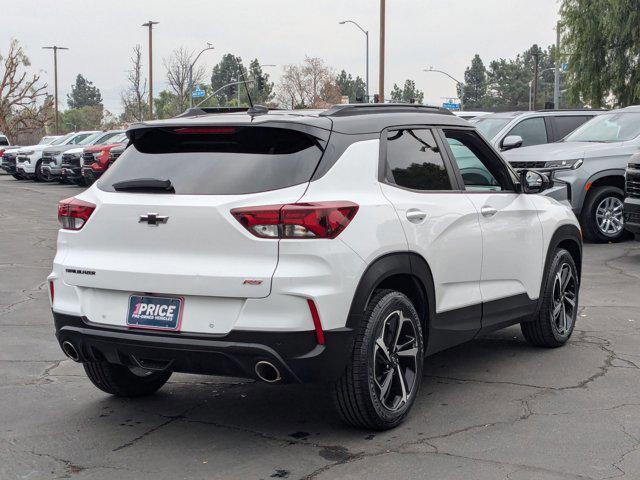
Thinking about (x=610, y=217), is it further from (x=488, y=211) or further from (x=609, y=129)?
(x=488, y=211)

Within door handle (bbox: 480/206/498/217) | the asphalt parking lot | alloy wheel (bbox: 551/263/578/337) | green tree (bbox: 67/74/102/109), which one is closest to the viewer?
the asphalt parking lot

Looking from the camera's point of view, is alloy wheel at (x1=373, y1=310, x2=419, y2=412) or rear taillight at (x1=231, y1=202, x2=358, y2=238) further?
alloy wheel at (x1=373, y1=310, x2=419, y2=412)

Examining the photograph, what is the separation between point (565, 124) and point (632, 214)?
532 centimetres

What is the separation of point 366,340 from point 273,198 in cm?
88

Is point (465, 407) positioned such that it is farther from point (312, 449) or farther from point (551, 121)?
point (551, 121)

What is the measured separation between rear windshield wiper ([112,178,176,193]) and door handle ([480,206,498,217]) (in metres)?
2.15

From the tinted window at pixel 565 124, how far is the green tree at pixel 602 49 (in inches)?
533

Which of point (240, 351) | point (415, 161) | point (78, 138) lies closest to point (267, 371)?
point (240, 351)

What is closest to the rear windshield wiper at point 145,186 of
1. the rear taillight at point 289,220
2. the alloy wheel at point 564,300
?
the rear taillight at point 289,220

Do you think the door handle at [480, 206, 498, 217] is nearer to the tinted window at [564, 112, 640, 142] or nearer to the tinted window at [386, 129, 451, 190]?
the tinted window at [386, 129, 451, 190]

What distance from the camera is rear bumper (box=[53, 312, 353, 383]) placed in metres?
4.69

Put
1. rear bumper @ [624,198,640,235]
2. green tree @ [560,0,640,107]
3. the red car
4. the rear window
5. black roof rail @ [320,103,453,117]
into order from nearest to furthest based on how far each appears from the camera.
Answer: the rear window
black roof rail @ [320,103,453,117]
rear bumper @ [624,198,640,235]
the red car
green tree @ [560,0,640,107]

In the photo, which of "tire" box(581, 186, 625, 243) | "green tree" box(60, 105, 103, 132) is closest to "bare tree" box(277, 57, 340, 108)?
→ "green tree" box(60, 105, 103, 132)

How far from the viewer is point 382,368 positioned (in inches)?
206
